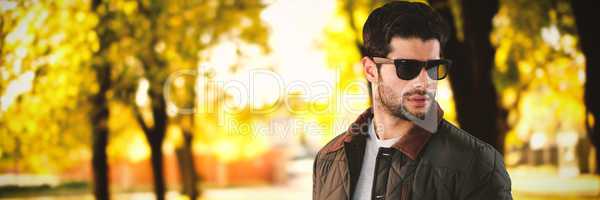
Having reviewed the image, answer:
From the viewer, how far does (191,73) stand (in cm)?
1800

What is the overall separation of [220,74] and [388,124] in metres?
16.5

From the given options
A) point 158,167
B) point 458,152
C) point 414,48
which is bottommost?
point 158,167

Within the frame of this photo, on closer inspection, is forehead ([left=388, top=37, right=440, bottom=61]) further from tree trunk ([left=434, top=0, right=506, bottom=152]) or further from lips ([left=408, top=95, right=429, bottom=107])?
tree trunk ([left=434, top=0, right=506, bottom=152])

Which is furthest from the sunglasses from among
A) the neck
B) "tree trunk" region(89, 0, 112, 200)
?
"tree trunk" region(89, 0, 112, 200)

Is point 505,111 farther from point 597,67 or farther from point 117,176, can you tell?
point 117,176

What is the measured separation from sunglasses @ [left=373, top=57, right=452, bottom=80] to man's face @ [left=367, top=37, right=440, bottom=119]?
0.05ft

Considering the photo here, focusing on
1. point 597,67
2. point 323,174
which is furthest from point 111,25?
point 323,174

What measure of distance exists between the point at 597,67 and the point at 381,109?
560cm

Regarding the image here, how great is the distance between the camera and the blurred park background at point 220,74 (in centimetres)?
1057

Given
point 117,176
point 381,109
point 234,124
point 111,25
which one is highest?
point 111,25

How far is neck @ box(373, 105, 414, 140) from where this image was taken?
3.64m

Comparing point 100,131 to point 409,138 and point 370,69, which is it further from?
point 409,138

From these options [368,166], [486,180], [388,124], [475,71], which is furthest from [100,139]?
[486,180]

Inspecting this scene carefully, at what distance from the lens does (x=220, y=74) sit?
1994 cm
